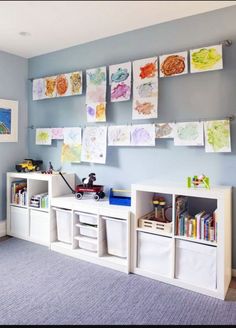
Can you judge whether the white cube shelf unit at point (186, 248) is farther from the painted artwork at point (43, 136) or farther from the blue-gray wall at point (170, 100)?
the painted artwork at point (43, 136)

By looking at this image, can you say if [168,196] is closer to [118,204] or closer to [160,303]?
[118,204]

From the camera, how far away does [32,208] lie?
3225 millimetres

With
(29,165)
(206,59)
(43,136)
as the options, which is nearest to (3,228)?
(29,165)

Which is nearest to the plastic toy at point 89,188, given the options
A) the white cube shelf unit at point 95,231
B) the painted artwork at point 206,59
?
the white cube shelf unit at point 95,231

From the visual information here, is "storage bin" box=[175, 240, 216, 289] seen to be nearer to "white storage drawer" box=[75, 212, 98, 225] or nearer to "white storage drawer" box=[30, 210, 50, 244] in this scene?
"white storage drawer" box=[75, 212, 98, 225]

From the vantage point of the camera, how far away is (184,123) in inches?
99.3

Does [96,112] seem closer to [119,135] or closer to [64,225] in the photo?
[119,135]

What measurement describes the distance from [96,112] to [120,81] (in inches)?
17.0

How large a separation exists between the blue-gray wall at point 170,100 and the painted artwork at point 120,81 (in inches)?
3.5

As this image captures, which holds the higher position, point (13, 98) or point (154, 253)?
point (13, 98)

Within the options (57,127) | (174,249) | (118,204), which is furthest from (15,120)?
(174,249)

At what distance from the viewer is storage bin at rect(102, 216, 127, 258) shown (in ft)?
8.27

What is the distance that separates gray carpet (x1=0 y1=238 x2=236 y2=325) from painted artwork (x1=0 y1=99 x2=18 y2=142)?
1580 mm

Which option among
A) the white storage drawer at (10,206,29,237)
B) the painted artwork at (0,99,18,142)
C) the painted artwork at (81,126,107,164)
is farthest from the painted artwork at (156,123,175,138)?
the painted artwork at (0,99,18,142)
